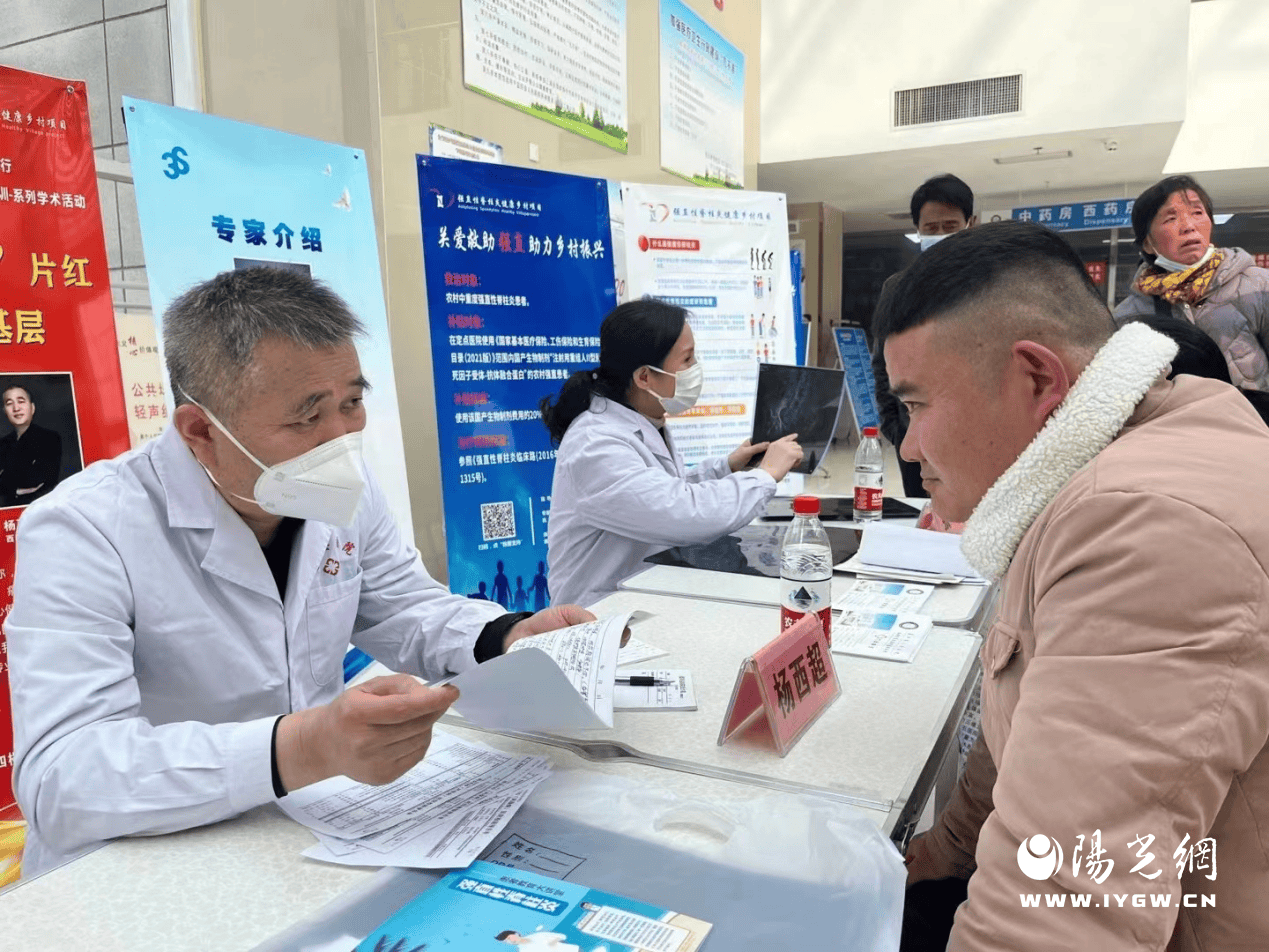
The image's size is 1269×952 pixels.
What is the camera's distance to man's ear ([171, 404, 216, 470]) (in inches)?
46.8

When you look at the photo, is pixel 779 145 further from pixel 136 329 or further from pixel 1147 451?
pixel 1147 451

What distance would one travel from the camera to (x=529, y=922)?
2.42 ft

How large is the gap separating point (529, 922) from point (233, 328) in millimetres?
829

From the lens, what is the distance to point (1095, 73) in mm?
6121

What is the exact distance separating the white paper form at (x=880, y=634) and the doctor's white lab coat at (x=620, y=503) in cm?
67

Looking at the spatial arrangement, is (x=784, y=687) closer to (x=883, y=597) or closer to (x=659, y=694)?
(x=659, y=694)

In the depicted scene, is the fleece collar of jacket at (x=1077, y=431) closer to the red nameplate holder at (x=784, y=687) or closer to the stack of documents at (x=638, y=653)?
the red nameplate holder at (x=784, y=687)

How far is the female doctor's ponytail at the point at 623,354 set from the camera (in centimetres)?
241

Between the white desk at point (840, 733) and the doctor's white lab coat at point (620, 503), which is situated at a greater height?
the doctor's white lab coat at point (620, 503)

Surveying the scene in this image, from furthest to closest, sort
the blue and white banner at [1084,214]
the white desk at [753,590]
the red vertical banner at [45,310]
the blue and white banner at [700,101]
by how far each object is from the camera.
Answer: the blue and white banner at [1084,214], the blue and white banner at [700,101], the red vertical banner at [45,310], the white desk at [753,590]

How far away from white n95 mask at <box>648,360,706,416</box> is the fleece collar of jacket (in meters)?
1.62

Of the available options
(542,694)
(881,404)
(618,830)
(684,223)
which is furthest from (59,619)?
(684,223)

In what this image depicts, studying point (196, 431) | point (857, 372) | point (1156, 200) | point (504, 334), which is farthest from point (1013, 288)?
point (857, 372)

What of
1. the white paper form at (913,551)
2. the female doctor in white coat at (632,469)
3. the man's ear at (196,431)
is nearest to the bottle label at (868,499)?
the female doctor in white coat at (632,469)
